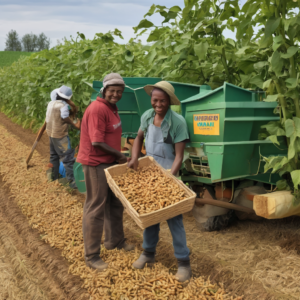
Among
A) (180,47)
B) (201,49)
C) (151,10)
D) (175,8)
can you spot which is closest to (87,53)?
(151,10)

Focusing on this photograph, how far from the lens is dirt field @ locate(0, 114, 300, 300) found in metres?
2.95

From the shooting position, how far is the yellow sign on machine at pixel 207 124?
3166 mm

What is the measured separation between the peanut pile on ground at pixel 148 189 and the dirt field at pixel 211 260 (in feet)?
3.00

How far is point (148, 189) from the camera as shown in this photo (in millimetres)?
2822

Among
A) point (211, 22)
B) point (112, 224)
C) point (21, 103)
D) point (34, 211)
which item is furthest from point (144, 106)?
point (21, 103)

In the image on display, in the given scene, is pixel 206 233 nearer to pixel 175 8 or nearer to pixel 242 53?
pixel 242 53

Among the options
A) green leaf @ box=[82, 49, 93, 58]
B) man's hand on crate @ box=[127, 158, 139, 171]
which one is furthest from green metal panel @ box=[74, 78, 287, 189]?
green leaf @ box=[82, 49, 93, 58]

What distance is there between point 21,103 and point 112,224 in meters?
11.6

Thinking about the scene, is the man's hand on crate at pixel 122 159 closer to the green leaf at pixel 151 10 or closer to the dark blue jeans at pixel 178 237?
the dark blue jeans at pixel 178 237

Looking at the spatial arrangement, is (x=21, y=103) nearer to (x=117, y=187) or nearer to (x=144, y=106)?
(x=144, y=106)

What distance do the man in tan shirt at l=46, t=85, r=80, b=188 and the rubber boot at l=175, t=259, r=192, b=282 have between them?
10.9 ft

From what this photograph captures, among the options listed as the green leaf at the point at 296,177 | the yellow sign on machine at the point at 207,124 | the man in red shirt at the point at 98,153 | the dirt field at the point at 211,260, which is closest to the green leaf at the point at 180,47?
the yellow sign on machine at the point at 207,124

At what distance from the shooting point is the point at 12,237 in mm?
4223

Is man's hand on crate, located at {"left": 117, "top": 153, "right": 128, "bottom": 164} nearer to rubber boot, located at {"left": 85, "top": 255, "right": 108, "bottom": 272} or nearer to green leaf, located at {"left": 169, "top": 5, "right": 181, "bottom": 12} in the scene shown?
rubber boot, located at {"left": 85, "top": 255, "right": 108, "bottom": 272}
